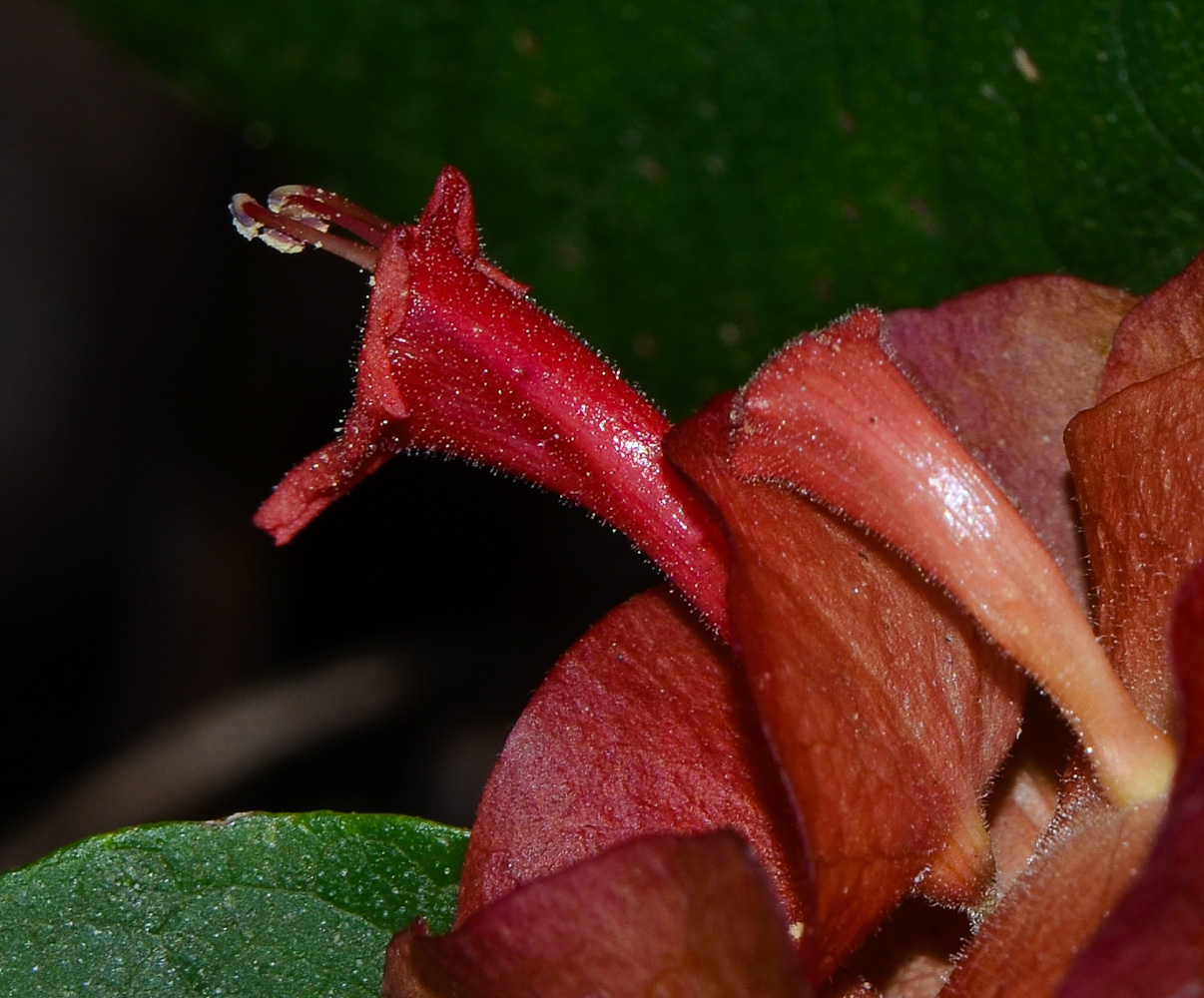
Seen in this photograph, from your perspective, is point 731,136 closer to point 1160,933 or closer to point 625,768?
point 625,768

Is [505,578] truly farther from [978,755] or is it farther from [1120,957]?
[1120,957]

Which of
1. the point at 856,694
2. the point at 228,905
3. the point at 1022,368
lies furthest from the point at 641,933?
the point at 1022,368

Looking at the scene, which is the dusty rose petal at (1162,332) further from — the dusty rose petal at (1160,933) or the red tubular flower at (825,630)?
the dusty rose petal at (1160,933)

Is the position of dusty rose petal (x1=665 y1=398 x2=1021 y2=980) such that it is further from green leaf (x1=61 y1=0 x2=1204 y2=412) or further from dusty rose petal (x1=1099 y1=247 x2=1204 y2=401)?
green leaf (x1=61 y1=0 x2=1204 y2=412)

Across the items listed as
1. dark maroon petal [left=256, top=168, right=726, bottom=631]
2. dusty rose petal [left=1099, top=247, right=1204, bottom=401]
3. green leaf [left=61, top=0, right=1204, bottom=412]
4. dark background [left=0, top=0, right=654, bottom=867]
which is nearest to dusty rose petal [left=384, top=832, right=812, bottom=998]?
dark maroon petal [left=256, top=168, right=726, bottom=631]

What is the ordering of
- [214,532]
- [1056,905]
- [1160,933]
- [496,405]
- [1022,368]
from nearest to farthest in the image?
[1160,933]
[1056,905]
[496,405]
[1022,368]
[214,532]

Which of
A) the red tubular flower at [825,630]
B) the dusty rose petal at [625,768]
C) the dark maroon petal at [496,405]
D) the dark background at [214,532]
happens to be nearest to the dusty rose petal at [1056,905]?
the red tubular flower at [825,630]

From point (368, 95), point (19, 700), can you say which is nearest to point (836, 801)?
point (368, 95)
